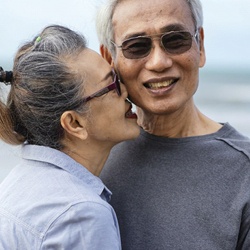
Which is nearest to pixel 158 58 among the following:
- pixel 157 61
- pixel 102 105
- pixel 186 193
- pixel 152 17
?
pixel 157 61

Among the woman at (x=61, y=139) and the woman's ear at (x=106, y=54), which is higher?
the woman's ear at (x=106, y=54)

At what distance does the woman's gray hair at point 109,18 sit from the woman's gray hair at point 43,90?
23cm

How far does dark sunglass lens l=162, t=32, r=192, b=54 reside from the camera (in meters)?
1.96

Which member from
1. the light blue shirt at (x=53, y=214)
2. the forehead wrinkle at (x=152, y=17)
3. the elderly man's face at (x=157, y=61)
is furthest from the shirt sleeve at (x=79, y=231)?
the forehead wrinkle at (x=152, y=17)

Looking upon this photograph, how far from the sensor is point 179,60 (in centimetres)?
200

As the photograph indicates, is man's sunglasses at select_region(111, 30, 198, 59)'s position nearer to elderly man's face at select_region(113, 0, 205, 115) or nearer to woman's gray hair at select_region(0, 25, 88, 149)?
elderly man's face at select_region(113, 0, 205, 115)

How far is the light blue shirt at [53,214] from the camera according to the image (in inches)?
61.8

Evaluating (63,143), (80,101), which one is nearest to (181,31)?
(80,101)

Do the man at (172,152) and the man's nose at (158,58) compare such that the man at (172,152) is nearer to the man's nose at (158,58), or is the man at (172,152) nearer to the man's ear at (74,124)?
the man's nose at (158,58)

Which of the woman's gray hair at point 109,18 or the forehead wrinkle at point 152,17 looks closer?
the forehead wrinkle at point 152,17

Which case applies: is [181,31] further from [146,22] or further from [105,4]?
[105,4]

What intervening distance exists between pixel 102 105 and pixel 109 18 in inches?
14.3

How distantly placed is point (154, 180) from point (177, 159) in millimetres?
116

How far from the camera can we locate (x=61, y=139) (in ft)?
6.23
